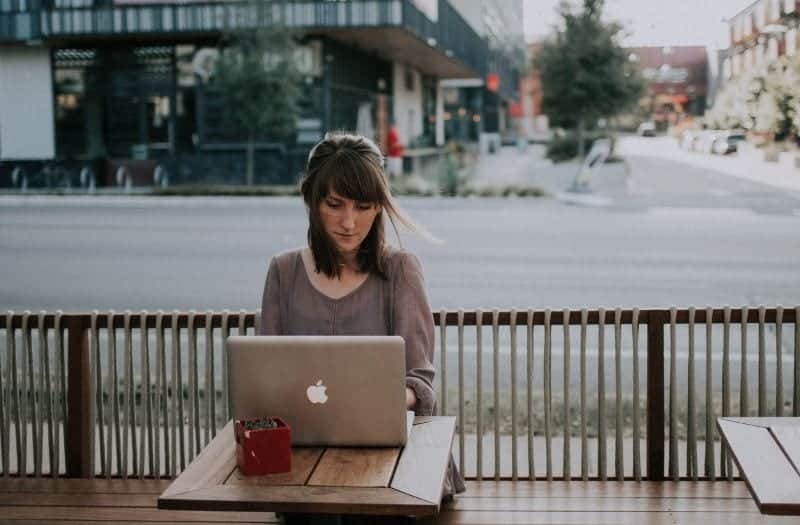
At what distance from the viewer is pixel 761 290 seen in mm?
10531

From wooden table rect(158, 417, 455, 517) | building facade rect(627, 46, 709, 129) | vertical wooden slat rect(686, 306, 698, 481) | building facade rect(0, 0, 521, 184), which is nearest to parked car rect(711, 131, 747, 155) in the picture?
building facade rect(627, 46, 709, 129)

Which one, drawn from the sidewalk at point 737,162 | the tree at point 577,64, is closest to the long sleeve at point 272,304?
the sidewalk at point 737,162

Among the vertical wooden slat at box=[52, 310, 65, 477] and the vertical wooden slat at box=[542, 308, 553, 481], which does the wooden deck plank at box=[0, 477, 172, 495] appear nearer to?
the vertical wooden slat at box=[52, 310, 65, 477]

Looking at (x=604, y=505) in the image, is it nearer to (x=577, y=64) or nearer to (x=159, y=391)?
(x=159, y=391)

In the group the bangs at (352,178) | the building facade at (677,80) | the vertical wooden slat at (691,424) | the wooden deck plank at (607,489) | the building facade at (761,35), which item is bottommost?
the wooden deck plank at (607,489)

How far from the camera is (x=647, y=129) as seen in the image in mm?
8508

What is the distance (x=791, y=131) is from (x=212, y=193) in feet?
54.2

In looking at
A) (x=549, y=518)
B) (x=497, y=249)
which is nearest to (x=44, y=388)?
(x=549, y=518)

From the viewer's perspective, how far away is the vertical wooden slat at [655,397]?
4238 millimetres

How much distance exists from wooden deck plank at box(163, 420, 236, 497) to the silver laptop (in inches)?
5.6

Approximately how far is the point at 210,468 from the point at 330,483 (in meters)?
0.36

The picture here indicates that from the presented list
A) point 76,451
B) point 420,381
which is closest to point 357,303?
point 420,381

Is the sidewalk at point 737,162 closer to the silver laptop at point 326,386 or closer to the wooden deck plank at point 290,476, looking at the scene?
the silver laptop at point 326,386

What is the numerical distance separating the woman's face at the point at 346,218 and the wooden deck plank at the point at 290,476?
2.40ft
